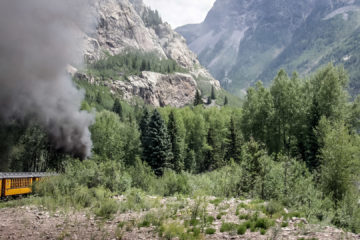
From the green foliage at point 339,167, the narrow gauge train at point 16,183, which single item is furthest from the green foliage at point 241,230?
the narrow gauge train at point 16,183

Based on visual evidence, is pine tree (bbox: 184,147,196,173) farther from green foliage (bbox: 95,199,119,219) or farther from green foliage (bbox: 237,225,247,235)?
green foliage (bbox: 237,225,247,235)

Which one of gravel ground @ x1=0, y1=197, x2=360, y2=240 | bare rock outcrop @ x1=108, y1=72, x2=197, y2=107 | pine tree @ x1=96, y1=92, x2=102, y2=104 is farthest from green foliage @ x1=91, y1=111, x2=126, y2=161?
bare rock outcrop @ x1=108, y1=72, x2=197, y2=107

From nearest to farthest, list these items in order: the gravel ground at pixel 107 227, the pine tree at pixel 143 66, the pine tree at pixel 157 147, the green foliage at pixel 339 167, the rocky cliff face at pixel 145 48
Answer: the gravel ground at pixel 107 227
the green foliage at pixel 339 167
the pine tree at pixel 157 147
the rocky cliff face at pixel 145 48
the pine tree at pixel 143 66

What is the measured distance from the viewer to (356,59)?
19388cm

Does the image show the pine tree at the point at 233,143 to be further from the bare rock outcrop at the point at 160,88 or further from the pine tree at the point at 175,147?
the bare rock outcrop at the point at 160,88

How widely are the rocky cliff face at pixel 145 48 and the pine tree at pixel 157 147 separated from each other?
2912 inches

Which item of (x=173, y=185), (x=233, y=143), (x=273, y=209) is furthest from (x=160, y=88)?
(x=273, y=209)

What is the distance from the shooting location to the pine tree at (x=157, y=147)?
35.0 m

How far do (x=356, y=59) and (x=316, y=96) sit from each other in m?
198

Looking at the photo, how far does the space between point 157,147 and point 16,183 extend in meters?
18.3

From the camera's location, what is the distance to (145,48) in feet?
544

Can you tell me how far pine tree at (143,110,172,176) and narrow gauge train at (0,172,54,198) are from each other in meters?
16.0

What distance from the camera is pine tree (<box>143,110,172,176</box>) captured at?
35.0 m

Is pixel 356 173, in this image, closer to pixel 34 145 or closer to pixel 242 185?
pixel 242 185
